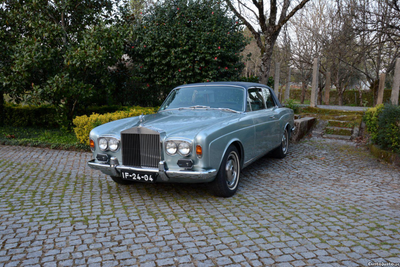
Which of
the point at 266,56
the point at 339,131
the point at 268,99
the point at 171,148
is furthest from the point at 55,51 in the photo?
the point at 339,131

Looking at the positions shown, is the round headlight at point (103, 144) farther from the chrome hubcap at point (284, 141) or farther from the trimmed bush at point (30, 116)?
the trimmed bush at point (30, 116)

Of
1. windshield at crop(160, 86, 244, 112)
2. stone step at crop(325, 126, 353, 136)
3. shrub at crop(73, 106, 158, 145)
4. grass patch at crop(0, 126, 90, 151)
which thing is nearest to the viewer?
windshield at crop(160, 86, 244, 112)

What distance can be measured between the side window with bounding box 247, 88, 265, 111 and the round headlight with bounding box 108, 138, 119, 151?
238 centimetres

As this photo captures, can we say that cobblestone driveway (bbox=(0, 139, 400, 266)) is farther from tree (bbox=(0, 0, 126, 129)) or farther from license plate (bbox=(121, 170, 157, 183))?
tree (bbox=(0, 0, 126, 129))

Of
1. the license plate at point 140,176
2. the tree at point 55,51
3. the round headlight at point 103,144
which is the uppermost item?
the tree at point 55,51

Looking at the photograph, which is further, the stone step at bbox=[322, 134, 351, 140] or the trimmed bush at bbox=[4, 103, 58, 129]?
the trimmed bush at bbox=[4, 103, 58, 129]

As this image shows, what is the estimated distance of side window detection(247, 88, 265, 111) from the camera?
5.77 meters

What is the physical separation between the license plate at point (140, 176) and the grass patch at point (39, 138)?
4480 mm

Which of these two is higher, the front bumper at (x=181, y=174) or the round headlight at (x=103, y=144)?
the round headlight at (x=103, y=144)

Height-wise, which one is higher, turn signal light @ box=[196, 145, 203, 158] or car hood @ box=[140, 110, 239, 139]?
car hood @ box=[140, 110, 239, 139]

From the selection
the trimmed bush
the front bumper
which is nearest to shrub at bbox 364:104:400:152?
the front bumper

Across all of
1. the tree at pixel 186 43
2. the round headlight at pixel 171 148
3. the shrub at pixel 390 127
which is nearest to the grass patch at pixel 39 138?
the tree at pixel 186 43

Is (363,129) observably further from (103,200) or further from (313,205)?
(103,200)

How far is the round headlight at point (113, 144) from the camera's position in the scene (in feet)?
14.9
